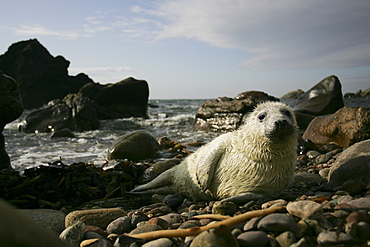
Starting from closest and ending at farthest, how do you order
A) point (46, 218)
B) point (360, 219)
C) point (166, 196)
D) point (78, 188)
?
1. point (360, 219)
2. point (46, 218)
3. point (166, 196)
4. point (78, 188)

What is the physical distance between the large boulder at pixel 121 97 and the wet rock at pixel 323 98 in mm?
15983

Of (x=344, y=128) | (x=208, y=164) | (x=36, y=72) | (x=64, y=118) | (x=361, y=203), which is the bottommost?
(x=361, y=203)

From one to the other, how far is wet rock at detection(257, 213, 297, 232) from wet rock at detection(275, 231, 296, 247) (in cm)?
5

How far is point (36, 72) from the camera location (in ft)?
210

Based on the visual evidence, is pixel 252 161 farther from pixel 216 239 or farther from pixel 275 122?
pixel 216 239

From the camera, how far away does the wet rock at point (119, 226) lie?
9.80 feet

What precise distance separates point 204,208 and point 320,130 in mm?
5898

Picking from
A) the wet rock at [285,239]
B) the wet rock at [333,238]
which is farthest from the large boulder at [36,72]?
the wet rock at [333,238]

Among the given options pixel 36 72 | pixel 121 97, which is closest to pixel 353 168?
pixel 121 97

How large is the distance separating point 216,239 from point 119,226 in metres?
1.35

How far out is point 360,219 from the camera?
215cm

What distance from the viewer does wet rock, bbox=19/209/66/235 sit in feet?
10.2

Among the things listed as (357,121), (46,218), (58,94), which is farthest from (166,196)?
(58,94)

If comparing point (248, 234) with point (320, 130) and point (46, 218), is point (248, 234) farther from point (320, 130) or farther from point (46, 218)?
point (320, 130)
